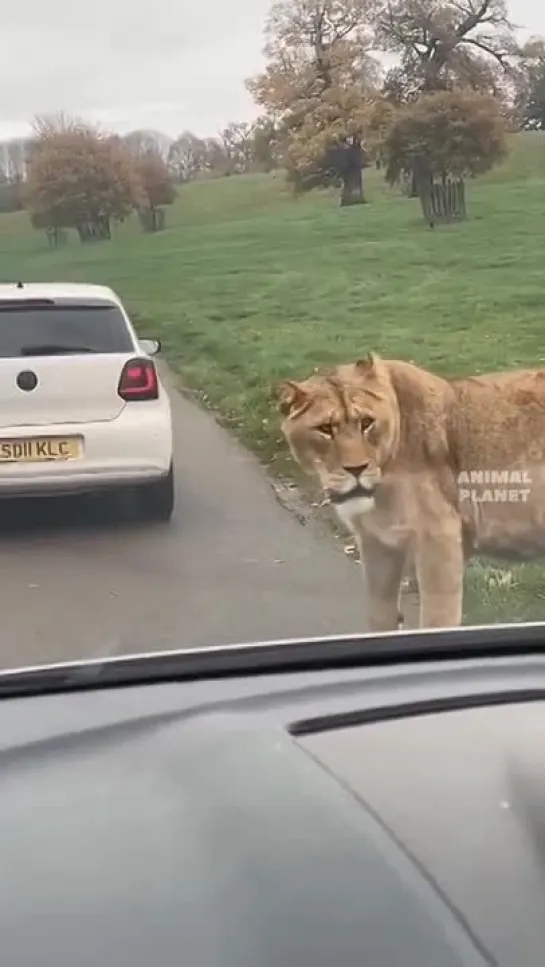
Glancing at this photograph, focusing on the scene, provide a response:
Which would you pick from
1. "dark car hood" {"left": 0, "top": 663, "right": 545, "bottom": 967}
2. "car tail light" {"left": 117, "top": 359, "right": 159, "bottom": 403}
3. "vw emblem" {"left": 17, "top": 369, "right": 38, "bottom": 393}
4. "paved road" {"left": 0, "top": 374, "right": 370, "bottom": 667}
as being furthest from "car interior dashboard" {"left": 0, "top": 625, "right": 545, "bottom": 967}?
"car tail light" {"left": 117, "top": 359, "right": 159, "bottom": 403}

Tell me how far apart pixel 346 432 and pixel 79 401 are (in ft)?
2.58

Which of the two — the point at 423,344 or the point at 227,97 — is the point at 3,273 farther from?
the point at 423,344

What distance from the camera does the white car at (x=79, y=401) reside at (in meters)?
4.07

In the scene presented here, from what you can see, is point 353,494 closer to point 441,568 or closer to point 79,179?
point 441,568

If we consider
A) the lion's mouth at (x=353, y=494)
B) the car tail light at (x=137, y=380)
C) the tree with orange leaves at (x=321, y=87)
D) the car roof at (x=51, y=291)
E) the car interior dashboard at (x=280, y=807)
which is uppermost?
the tree with orange leaves at (x=321, y=87)

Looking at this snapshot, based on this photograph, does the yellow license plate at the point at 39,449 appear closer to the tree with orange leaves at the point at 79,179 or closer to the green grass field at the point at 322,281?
the green grass field at the point at 322,281

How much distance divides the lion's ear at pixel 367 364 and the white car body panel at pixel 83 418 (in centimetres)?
58

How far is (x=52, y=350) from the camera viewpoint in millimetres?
4145

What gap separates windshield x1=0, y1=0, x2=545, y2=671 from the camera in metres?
3.80

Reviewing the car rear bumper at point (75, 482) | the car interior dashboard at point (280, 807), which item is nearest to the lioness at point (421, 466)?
the car rear bumper at point (75, 482)

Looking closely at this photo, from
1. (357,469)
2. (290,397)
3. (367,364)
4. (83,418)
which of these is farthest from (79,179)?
(357,469)

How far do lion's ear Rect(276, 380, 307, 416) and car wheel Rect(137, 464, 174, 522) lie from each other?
1.41 ft

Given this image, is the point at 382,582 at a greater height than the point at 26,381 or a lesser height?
lesser

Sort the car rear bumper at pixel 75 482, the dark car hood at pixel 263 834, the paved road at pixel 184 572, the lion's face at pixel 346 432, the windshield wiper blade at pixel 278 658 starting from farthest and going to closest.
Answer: the car rear bumper at pixel 75 482 < the lion's face at pixel 346 432 < the paved road at pixel 184 572 < the windshield wiper blade at pixel 278 658 < the dark car hood at pixel 263 834
